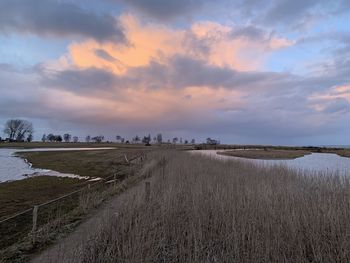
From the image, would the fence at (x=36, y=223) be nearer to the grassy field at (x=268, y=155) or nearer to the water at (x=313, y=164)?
the water at (x=313, y=164)

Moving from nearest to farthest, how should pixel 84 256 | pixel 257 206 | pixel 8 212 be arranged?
pixel 84 256, pixel 257 206, pixel 8 212

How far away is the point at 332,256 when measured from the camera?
5.47 meters

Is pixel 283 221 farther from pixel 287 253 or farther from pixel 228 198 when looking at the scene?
pixel 228 198

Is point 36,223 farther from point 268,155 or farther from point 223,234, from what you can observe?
point 268,155

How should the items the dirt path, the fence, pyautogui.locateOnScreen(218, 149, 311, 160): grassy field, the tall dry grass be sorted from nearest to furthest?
the tall dry grass → the dirt path → the fence → pyautogui.locateOnScreen(218, 149, 311, 160): grassy field

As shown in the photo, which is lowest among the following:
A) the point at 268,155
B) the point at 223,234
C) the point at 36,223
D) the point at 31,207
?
the point at 31,207

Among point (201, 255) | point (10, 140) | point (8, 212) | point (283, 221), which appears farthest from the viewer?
point (10, 140)

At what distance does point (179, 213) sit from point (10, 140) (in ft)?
509

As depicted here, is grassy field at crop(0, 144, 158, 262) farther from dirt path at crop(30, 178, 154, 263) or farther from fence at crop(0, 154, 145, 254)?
dirt path at crop(30, 178, 154, 263)

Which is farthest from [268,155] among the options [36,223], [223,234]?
[223,234]

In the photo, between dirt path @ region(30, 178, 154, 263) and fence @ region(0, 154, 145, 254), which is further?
fence @ region(0, 154, 145, 254)

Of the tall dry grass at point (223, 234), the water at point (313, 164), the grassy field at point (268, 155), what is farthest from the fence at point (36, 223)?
the grassy field at point (268, 155)

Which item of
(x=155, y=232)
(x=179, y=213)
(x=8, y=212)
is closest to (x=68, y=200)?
(x=8, y=212)

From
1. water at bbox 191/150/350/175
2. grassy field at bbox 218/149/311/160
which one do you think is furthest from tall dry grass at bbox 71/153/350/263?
grassy field at bbox 218/149/311/160
